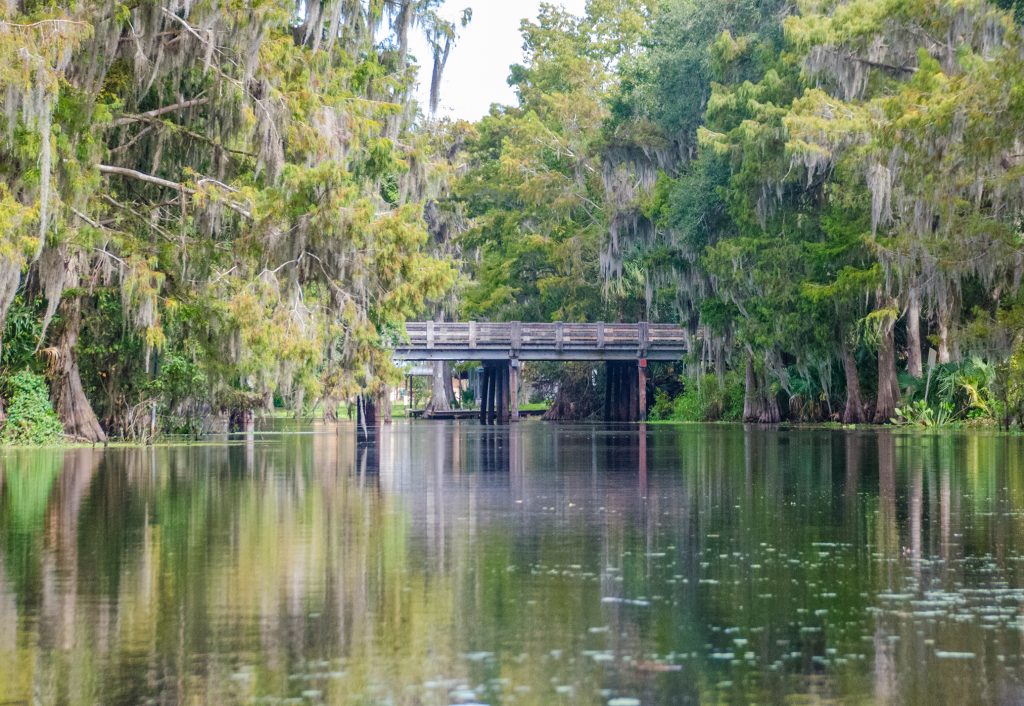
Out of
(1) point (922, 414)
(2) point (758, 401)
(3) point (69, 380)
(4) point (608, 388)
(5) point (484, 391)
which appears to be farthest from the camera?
(5) point (484, 391)

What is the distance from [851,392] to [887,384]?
1.89 metres

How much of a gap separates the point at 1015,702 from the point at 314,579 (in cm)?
418

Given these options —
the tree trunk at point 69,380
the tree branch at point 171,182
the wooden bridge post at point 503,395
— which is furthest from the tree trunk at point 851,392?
the wooden bridge post at point 503,395

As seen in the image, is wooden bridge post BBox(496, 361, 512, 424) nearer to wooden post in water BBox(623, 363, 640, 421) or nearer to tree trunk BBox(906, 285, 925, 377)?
wooden post in water BBox(623, 363, 640, 421)

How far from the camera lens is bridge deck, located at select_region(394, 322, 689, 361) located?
63.0 meters

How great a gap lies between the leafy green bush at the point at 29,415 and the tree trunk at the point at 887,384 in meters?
22.1

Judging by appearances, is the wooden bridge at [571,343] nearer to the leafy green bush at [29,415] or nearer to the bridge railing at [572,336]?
the bridge railing at [572,336]

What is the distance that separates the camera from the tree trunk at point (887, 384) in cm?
4084

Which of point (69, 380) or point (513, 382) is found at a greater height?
point (513, 382)

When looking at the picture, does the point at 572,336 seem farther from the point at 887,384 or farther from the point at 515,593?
the point at 515,593

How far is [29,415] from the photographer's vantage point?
27.1 m

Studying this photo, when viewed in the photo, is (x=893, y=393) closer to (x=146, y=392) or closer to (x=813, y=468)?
(x=146, y=392)

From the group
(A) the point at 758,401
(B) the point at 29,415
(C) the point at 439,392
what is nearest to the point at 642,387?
(A) the point at 758,401


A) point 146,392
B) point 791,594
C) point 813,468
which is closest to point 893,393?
point 146,392
